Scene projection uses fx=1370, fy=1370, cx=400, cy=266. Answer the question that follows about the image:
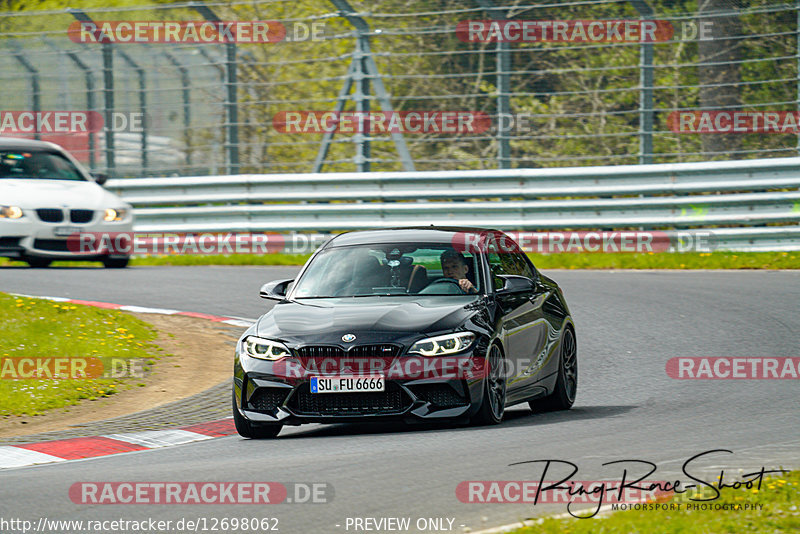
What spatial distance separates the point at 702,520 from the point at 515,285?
3.73m

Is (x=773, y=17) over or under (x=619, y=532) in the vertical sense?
over

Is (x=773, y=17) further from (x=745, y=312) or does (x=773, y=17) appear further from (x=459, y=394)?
(x=459, y=394)

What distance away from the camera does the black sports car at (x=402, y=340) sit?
28.0ft

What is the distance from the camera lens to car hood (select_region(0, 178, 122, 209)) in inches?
748

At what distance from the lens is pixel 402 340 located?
28.1 feet

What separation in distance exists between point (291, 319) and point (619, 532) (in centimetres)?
383

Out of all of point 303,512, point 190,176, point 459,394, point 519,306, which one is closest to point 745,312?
point 519,306

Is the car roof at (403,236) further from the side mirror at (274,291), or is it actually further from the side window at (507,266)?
the side mirror at (274,291)

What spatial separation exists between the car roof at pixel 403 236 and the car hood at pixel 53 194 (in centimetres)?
979

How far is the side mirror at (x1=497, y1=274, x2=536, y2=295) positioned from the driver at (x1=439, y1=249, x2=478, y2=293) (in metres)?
0.24

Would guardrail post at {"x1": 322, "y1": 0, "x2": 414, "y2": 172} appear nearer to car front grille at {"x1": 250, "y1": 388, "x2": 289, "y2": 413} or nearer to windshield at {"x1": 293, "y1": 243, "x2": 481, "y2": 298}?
windshield at {"x1": 293, "y1": 243, "x2": 481, "y2": 298}

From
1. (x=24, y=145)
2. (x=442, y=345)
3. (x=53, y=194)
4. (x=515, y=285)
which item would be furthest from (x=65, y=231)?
(x=442, y=345)

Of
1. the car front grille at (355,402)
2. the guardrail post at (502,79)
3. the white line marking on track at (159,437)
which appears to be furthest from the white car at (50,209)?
the car front grille at (355,402)

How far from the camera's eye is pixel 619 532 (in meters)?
5.64
